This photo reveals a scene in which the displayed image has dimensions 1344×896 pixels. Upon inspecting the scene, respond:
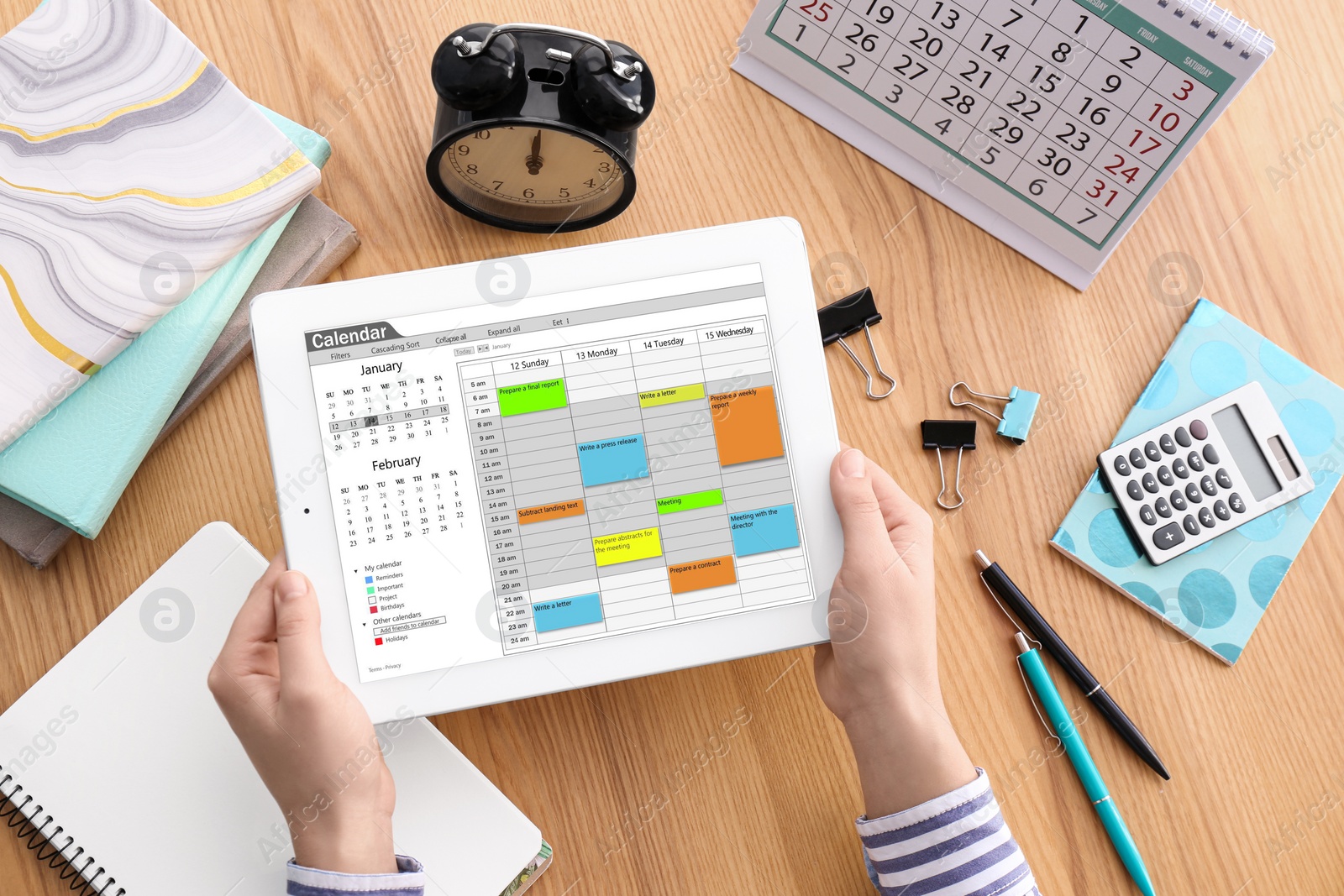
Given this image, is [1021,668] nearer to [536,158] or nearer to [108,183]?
[536,158]

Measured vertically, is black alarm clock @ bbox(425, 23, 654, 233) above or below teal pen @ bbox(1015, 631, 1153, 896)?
above

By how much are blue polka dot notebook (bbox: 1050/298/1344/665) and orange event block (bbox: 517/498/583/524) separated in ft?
1.49

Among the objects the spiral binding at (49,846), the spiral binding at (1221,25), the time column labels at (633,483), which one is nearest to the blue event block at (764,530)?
the time column labels at (633,483)

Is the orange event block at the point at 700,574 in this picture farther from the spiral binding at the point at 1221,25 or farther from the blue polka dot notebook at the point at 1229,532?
the spiral binding at the point at 1221,25

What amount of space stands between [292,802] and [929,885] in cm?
48

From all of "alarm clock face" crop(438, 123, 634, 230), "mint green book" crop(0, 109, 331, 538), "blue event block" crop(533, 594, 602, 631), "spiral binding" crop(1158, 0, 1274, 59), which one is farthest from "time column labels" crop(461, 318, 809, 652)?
"spiral binding" crop(1158, 0, 1274, 59)

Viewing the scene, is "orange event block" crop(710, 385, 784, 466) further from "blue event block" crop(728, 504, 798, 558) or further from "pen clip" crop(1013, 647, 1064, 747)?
"pen clip" crop(1013, 647, 1064, 747)

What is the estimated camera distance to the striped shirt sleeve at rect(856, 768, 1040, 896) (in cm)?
62

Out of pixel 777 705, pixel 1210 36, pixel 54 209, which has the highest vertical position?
pixel 1210 36

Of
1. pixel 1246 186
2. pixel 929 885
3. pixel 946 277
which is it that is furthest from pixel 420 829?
pixel 1246 186

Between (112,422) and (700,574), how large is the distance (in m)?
0.47

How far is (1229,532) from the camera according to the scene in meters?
0.74

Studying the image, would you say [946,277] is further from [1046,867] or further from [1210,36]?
[1046,867]

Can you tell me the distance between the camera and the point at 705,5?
75cm
